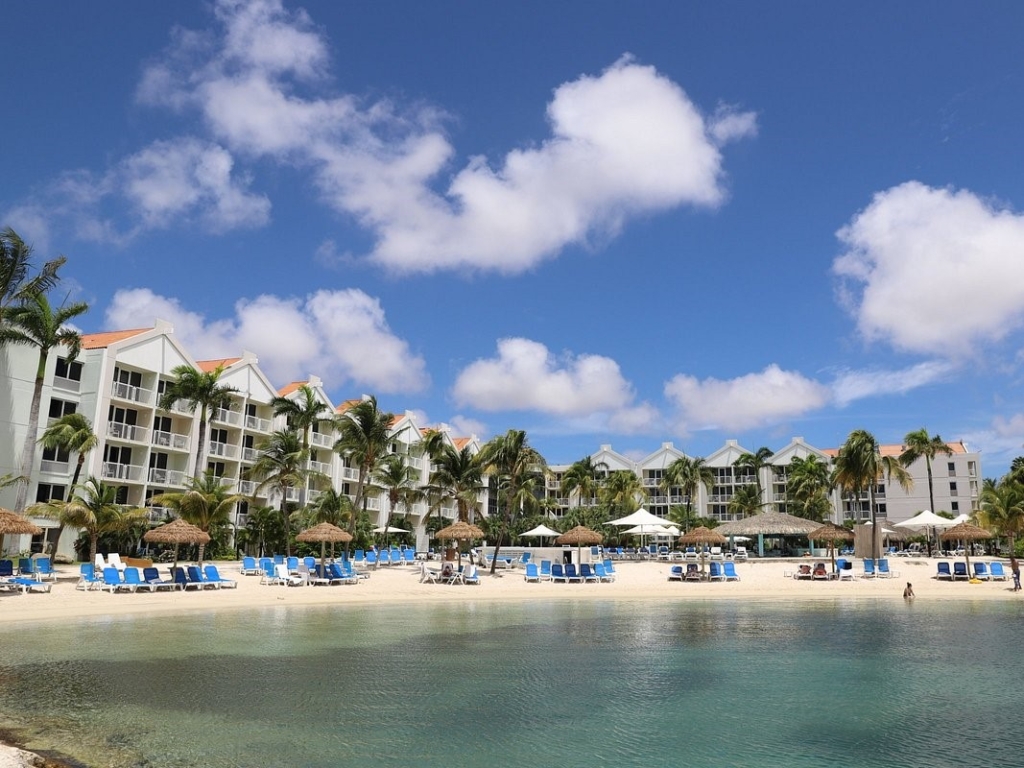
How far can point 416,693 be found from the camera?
1105 cm

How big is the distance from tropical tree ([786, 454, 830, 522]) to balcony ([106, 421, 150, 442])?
155ft

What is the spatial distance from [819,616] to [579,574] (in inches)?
482

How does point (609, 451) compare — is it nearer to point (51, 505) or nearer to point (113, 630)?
point (51, 505)

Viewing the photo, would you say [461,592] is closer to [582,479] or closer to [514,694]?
[514,694]

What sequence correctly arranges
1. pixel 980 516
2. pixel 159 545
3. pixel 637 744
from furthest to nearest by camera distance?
1. pixel 980 516
2. pixel 159 545
3. pixel 637 744

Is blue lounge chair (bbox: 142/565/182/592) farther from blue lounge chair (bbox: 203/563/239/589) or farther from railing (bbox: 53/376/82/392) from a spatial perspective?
railing (bbox: 53/376/82/392)

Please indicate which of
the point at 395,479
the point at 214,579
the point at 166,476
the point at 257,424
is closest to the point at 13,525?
the point at 214,579

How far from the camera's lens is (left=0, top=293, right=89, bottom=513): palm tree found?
31.4m

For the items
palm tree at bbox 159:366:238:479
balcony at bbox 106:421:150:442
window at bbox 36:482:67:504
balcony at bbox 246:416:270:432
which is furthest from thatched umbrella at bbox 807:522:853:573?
window at bbox 36:482:67:504

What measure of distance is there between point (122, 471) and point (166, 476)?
8.30ft

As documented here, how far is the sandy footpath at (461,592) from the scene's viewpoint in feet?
69.4

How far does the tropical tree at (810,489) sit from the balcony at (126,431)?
155ft

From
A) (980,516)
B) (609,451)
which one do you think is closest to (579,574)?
(980,516)

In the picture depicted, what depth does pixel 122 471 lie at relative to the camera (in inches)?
1542
